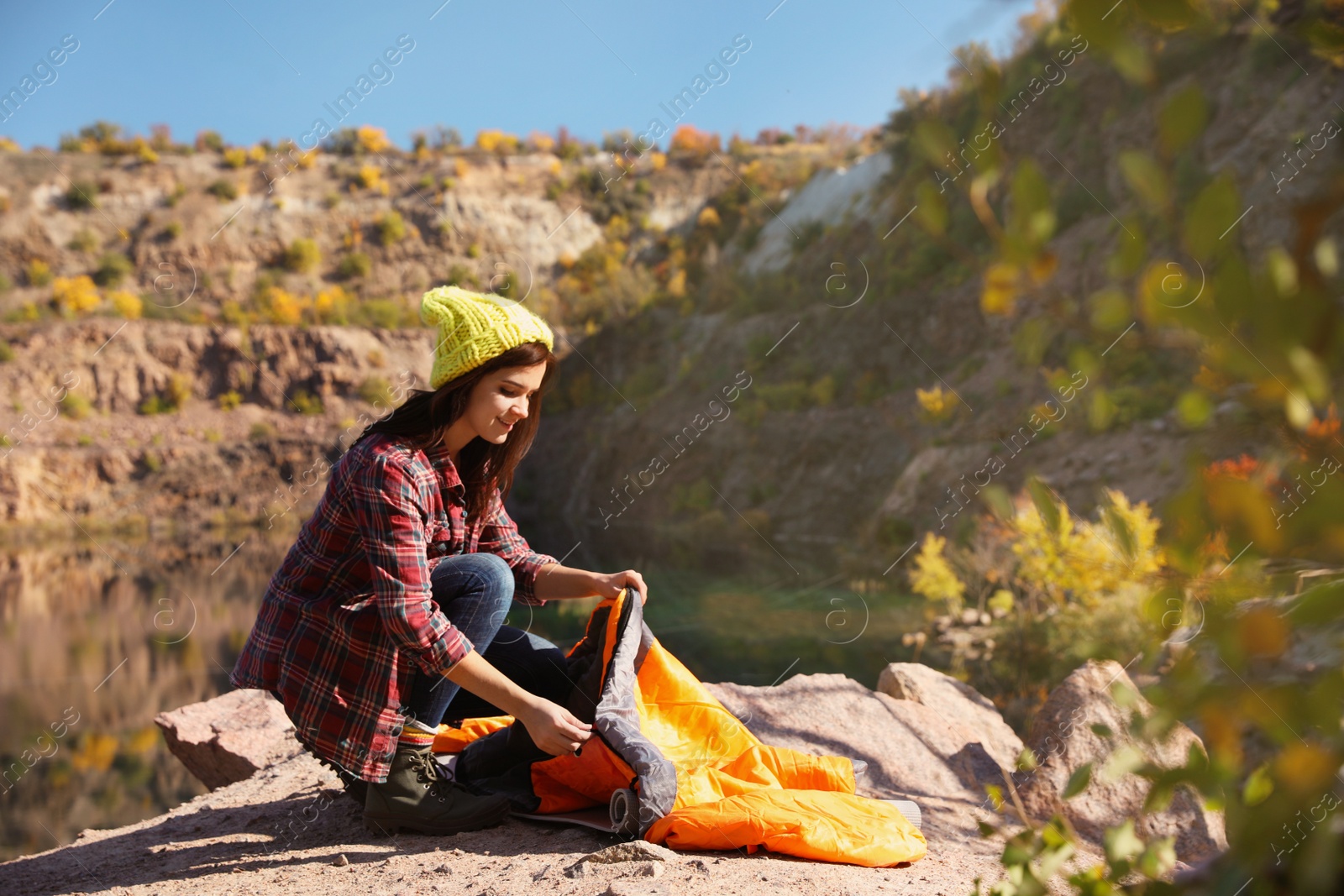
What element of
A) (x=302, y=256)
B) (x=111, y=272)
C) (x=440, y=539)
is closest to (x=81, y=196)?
(x=111, y=272)

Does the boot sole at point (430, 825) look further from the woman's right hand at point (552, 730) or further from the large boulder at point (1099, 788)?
the large boulder at point (1099, 788)

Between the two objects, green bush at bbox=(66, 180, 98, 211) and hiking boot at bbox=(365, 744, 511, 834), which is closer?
hiking boot at bbox=(365, 744, 511, 834)

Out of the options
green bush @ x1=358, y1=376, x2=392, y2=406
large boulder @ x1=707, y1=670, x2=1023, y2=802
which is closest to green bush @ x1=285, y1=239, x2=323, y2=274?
green bush @ x1=358, y1=376, x2=392, y2=406

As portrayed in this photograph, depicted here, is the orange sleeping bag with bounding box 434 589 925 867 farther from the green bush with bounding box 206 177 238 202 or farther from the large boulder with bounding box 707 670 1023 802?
the green bush with bounding box 206 177 238 202

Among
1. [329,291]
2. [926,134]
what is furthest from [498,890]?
[329,291]

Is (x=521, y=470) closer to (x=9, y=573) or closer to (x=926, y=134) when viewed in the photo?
(x=9, y=573)

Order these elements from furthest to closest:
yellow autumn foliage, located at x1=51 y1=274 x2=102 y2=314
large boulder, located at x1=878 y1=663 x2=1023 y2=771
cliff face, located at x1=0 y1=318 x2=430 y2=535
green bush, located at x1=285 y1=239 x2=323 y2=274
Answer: green bush, located at x1=285 y1=239 x2=323 y2=274
yellow autumn foliage, located at x1=51 y1=274 x2=102 y2=314
cliff face, located at x1=0 y1=318 x2=430 y2=535
large boulder, located at x1=878 y1=663 x2=1023 y2=771

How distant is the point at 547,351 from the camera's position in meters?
2.55

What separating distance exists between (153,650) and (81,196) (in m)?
22.9

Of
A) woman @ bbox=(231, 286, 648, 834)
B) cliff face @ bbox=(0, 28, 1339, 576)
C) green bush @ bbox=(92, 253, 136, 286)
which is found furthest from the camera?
green bush @ bbox=(92, 253, 136, 286)

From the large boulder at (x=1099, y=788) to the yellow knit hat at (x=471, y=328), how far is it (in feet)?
6.64

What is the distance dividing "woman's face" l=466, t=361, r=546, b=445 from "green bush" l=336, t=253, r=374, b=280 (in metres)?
27.0

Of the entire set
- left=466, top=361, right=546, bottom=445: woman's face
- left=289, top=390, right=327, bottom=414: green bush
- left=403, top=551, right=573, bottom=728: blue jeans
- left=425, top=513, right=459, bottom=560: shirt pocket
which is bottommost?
left=403, top=551, right=573, bottom=728: blue jeans

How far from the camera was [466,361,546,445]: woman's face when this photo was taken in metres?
2.44
